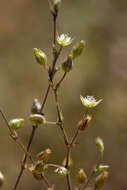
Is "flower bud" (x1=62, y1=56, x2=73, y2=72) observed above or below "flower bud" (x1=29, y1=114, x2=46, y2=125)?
above

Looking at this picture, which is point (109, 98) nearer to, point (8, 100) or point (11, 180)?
point (8, 100)

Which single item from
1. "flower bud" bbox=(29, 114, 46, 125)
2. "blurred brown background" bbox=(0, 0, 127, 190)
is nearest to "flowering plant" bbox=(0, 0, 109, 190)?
"flower bud" bbox=(29, 114, 46, 125)

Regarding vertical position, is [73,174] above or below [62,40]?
below

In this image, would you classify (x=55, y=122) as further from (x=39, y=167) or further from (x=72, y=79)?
(x=72, y=79)

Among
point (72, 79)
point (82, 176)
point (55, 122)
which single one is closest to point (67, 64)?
point (55, 122)

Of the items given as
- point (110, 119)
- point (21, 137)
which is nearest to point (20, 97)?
point (21, 137)

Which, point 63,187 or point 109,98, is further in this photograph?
point 109,98

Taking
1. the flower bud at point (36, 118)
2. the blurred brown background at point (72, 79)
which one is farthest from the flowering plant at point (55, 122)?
the blurred brown background at point (72, 79)

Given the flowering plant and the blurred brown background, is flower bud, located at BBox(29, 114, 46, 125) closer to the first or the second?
the flowering plant
